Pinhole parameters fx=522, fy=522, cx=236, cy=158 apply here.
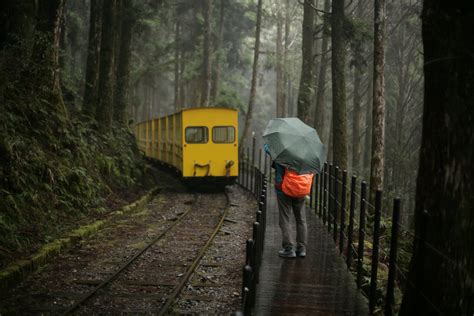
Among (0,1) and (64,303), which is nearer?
(64,303)

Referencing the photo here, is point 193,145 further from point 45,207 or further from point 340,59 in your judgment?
point 45,207

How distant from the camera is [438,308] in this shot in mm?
3994

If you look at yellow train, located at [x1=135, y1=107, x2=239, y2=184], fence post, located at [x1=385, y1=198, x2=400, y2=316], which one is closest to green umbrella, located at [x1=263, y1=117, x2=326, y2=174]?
fence post, located at [x1=385, y1=198, x2=400, y2=316]

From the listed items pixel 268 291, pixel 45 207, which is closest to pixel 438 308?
pixel 268 291

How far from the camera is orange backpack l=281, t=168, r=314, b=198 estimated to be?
7523 millimetres

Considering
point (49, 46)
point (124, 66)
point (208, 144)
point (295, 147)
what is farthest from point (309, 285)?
point (124, 66)

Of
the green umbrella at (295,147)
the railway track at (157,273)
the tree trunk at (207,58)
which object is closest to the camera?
the railway track at (157,273)

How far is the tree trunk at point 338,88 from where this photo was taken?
1359 centimetres

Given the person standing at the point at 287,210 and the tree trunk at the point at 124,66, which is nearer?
the person standing at the point at 287,210

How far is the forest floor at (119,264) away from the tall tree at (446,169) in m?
3.34

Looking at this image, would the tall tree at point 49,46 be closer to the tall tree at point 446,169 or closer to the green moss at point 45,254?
the green moss at point 45,254

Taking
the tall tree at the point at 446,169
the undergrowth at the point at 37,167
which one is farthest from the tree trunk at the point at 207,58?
the tall tree at the point at 446,169

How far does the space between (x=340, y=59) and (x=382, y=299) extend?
8.27m

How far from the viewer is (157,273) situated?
858cm
